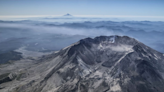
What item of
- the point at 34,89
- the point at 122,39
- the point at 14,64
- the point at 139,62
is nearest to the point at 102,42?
the point at 122,39

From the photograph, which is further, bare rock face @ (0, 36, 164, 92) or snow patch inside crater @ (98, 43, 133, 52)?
snow patch inside crater @ (98, 43, 133, 52)

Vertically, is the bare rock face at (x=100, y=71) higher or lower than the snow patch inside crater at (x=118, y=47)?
lower

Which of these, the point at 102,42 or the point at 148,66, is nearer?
the point at 148,66

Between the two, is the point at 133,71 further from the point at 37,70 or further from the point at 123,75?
the point at 37,70

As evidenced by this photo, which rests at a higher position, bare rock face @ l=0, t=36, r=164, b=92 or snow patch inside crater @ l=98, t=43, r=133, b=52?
snow patch inside crater @ l=98, t=43, r=133, b=52

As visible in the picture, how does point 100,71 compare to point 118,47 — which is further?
point 118,47

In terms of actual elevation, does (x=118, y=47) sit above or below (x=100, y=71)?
above

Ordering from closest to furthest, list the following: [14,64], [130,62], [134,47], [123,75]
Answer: [123,75], [130,62], [134,47], [14,64]

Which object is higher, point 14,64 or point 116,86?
point 116,86
